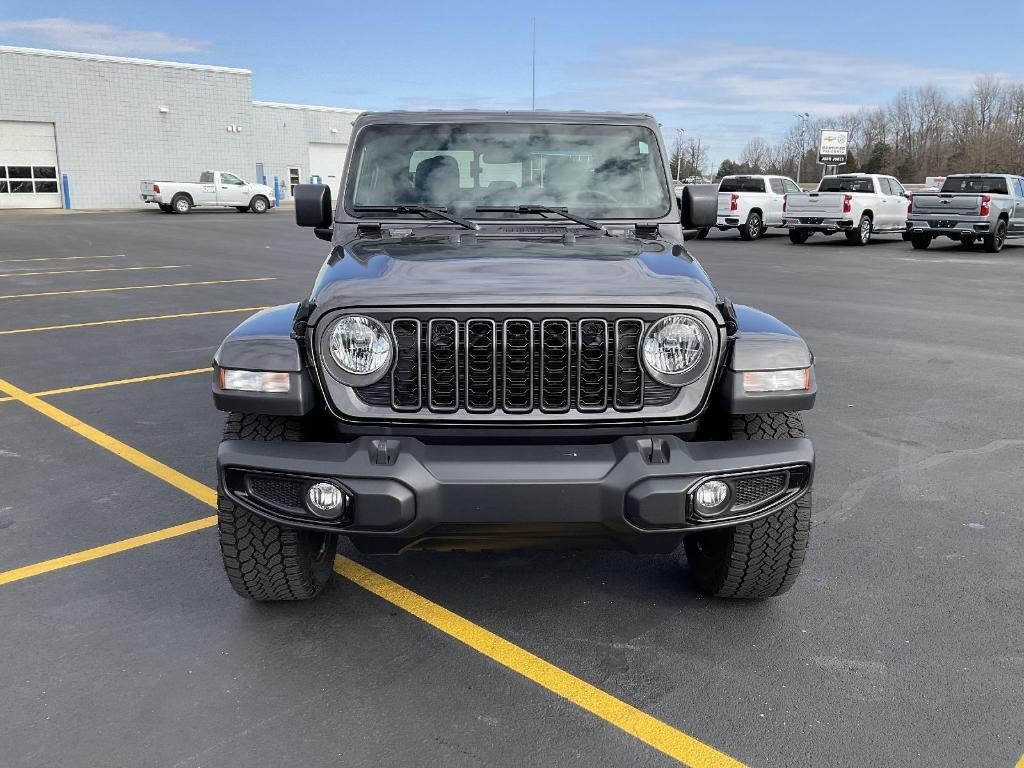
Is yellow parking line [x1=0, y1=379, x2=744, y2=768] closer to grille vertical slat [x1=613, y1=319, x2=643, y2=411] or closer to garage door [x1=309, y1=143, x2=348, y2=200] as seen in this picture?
grille vertical slat [x1=613, y1=319, x2=643, y2=411]

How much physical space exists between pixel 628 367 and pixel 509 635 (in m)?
1.17

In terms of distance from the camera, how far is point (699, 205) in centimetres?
439

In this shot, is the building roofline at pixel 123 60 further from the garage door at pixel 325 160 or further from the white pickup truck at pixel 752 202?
the white pickup truck at pixel 752 202

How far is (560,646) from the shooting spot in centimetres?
331

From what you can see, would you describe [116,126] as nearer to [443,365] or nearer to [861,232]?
[861,232]

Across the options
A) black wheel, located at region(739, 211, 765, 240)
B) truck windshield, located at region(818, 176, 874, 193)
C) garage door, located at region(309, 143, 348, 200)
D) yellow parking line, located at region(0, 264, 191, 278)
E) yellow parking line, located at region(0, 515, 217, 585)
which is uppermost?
garage door, located at region(309, 143, 348, 200)

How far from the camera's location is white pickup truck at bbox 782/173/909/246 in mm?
23062

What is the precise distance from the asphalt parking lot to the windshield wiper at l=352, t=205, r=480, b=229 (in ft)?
5.11

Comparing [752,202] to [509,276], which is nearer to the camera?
[509,276]

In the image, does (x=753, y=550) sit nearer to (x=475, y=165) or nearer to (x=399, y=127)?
(x=475, y=165)

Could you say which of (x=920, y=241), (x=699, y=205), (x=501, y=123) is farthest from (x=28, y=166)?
(x=699, y=205)

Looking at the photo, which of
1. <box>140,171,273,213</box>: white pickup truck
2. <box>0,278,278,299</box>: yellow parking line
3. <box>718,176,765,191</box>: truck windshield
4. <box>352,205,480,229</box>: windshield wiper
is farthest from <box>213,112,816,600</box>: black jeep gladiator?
<box>140,171,273,213</box>: white pickup truck

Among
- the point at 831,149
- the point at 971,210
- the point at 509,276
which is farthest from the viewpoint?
the point at 831,149

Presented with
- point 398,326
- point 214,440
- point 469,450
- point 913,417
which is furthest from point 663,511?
point 913,417
